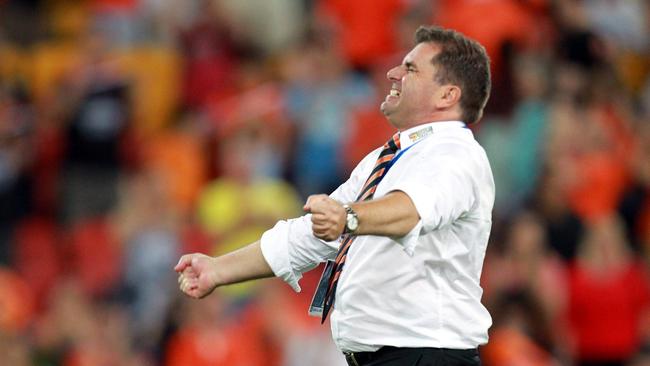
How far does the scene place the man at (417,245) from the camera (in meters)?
4.35

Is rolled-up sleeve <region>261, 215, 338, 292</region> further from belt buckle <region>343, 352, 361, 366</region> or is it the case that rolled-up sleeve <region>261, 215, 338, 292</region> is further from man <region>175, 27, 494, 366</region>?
belt buckle <region>343, 352, 361, 366</region>

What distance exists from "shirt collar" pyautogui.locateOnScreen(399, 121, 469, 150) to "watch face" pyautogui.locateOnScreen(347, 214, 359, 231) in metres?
0.69

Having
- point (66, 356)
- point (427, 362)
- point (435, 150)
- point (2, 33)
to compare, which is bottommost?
point (66, 356)

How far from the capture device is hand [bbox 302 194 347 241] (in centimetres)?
395

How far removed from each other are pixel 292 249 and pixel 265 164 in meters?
5.51

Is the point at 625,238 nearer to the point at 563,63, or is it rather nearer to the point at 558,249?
the point at 558,249

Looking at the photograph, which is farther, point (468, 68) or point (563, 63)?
point (563, 63)

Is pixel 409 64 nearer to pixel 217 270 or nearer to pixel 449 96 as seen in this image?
pixel 449 96

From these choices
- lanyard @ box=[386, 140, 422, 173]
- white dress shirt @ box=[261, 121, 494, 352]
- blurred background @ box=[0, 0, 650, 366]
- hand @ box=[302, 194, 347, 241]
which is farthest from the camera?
blurred background @ box=[0, 0, 650, 366]

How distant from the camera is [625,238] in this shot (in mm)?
9164

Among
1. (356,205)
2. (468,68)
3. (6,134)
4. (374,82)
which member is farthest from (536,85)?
(356,205)

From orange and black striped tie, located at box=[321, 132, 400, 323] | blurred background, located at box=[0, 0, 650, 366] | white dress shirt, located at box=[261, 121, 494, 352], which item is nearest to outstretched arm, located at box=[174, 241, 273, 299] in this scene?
orange and black striped tie, located at box=[321, 132, 400, 323]

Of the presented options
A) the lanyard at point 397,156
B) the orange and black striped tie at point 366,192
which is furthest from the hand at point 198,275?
the lanyard at point 397,156

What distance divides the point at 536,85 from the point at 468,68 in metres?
5.29
